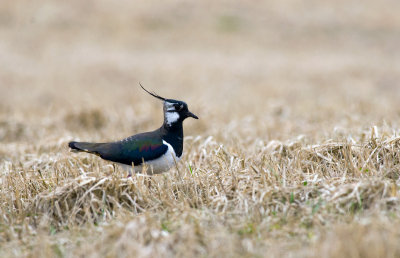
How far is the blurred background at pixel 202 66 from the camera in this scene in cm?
895

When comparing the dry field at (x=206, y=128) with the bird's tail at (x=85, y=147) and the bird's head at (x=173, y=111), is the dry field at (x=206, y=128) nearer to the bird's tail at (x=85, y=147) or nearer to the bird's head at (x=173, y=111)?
the bird's tail at (x=85, y=147)

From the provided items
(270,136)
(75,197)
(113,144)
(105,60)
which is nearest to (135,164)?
(113,144)

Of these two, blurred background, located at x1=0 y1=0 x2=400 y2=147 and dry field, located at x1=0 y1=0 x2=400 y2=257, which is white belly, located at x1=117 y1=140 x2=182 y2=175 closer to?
dry field, located at x1=0 y1=0 x2=400 y2=257

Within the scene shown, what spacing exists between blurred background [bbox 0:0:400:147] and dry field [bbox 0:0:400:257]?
2.3 inches

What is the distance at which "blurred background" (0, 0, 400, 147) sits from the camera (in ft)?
29.4

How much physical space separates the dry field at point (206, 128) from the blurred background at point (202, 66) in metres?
0.06

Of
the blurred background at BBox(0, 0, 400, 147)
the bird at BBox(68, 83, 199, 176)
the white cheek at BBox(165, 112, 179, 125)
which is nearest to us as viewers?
the bird at BBox(68, 83, 199, 176)

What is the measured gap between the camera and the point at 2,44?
1956 centimetres

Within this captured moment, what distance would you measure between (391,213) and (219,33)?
771 inches

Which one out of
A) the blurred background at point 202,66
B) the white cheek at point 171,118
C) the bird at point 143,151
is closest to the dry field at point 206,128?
the blurred background at point 202,66

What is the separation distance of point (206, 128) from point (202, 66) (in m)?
9.02

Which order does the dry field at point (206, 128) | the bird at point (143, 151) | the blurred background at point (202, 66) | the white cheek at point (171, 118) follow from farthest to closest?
the blurred background at point (202, 66) → the white cheek at point (171, 118) → the bird at point (143, 151) → the dry field at point (206, 128)

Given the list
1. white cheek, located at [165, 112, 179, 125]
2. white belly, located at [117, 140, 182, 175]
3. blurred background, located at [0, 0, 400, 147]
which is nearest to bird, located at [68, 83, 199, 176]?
white belly, located at [117, 140, 182, 175]

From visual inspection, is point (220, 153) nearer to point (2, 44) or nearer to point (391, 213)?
point (391, 213)
